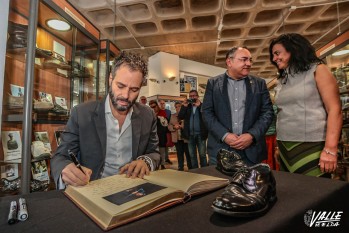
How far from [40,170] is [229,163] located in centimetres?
200

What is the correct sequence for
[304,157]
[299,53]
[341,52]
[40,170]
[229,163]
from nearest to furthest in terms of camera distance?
[229,163], [304,157], [299,53], [40,170], [341,52]

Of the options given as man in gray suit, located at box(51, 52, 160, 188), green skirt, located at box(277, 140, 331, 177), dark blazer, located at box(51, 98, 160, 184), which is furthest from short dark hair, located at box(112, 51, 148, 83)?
green skirt, located at box(277, 140, 331, 177)

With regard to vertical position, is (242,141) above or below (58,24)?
below

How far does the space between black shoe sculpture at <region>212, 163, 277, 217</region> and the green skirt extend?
81cm

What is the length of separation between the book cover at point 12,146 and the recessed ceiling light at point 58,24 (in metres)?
1.18

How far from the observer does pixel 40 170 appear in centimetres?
218

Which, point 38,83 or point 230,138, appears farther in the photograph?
point 38,83

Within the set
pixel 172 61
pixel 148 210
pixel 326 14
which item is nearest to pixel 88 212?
pixel 148 210

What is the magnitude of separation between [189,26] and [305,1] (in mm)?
2611

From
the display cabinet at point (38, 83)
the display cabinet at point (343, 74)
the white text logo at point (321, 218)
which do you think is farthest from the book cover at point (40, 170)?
the display cabinet at point (343, 74)

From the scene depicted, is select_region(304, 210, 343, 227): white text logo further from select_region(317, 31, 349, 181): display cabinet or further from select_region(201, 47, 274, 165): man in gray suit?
select_region(317, 31, 349, 181): display cabinet

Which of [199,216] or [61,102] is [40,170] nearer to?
[61,102]

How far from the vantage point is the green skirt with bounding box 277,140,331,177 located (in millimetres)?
1264

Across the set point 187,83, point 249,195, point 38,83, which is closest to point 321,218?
point 249,195
